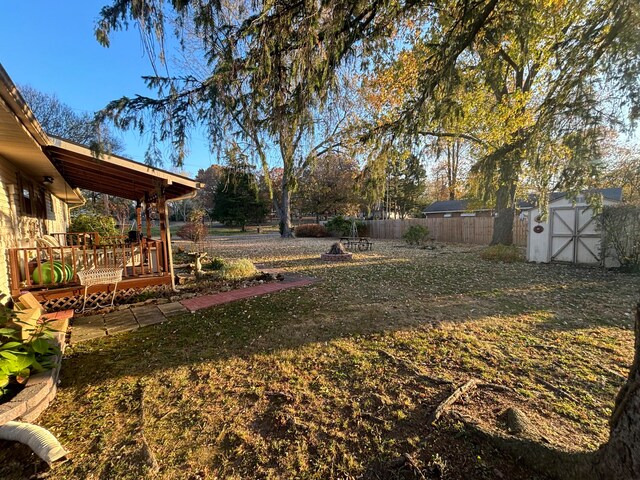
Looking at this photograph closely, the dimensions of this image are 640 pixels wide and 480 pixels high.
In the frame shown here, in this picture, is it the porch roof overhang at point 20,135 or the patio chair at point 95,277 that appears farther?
the patio chair at point 95,277

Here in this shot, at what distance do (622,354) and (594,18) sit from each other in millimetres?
4184

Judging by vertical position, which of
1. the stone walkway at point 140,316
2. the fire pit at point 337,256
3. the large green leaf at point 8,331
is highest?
the large green leaf at point 8,331

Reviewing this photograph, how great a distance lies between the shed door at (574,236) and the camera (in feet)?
29.0

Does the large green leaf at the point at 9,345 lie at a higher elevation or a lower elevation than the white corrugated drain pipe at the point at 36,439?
higher

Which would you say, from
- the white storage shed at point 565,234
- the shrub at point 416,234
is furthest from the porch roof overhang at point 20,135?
the shrub at point 416,234

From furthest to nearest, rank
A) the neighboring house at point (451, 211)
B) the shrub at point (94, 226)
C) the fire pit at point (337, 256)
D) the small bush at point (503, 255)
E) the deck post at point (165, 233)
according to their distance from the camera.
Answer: the neighboring house at point (451, 211)
the shrub at point (94, 226)
the fire pit at point (337, 256)
the small bush at point (503, 255)
the deck post at point (165, 233)

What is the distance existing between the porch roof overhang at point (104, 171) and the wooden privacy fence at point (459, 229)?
15.5 m

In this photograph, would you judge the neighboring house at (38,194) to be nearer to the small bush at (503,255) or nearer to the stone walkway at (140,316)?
the stone walkway at (140,316)

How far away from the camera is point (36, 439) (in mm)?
1929

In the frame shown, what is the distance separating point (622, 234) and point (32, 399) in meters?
12.1

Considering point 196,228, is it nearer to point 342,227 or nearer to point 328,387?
point 342,227

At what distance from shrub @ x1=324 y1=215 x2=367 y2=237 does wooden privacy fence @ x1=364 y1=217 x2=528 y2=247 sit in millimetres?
1611

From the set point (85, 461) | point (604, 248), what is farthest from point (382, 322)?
point (604, 248)

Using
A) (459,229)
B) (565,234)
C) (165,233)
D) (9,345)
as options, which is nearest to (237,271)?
(165,233)
